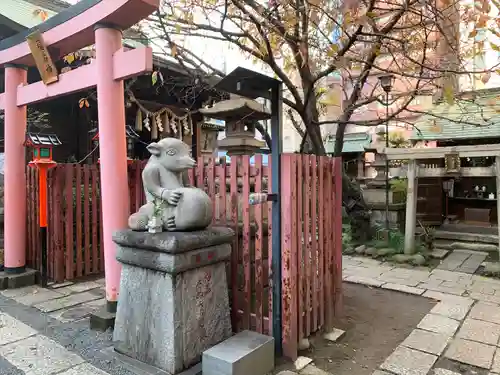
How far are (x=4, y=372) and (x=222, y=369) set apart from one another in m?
1.97

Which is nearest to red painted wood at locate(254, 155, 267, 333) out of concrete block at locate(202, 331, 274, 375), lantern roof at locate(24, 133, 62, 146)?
concrete block at locate(202, 331, 274, 375)

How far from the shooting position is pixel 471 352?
12.2 feet

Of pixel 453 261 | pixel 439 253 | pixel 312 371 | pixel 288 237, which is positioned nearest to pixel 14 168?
pixel 288 237

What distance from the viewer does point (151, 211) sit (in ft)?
11.7

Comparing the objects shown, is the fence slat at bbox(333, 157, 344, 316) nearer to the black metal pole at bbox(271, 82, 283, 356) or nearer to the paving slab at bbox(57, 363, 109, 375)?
the black metal pole at bbox(271, 82, 283, 356)

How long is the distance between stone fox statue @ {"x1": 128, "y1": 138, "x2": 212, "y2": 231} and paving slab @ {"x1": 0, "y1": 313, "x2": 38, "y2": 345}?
6.05ft

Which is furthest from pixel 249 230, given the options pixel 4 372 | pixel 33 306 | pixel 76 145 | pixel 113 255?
pixel 76 145

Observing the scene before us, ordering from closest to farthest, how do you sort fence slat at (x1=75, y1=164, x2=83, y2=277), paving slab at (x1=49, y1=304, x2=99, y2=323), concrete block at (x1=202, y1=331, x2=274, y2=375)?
concrete block at (x1=202, y1=331, x2=274, y2=375) < paving slab at (x1=49, y1=304, x2=99, y2=323) < fence slat at (x1=75, y1=164, x2=83, y2=277)

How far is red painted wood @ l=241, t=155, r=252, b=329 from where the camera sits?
11.7ft

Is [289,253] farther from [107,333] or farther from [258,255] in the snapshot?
[107,333]

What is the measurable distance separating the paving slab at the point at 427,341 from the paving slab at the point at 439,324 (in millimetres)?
128

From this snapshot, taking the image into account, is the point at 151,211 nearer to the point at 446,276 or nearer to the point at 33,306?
the point at 33,306

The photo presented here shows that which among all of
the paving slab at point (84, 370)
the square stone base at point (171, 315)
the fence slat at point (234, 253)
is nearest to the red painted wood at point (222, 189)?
the fence slat at point (234, 253)

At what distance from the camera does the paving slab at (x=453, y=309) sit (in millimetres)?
4777
